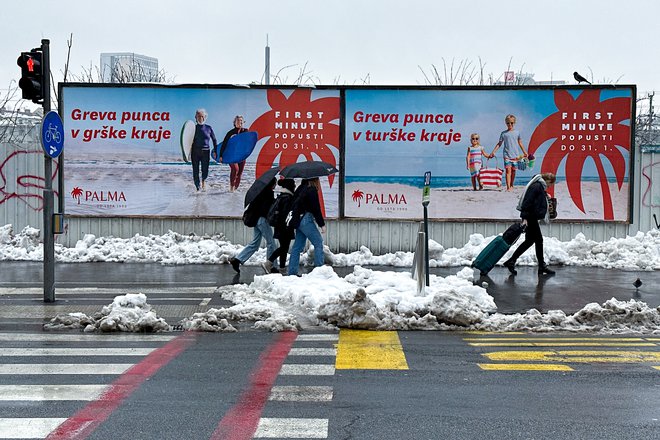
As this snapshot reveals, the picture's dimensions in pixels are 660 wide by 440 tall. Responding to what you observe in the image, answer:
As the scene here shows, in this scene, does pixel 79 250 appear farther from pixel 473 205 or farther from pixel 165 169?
pixel 473 205

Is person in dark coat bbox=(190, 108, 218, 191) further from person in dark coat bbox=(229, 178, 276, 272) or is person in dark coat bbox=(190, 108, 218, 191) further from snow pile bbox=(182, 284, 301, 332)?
snow pile bbox=(182, 284, 301, 332)

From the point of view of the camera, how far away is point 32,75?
11773 mm

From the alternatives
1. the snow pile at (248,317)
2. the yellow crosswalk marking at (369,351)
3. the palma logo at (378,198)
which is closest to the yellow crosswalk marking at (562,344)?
the yellow crosswalk marking at (369,351)

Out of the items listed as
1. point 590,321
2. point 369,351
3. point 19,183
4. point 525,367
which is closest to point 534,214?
point 590,321

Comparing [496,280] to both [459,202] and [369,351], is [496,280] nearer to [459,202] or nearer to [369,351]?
[459,202]

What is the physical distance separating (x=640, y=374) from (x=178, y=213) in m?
12.9

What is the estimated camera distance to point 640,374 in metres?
7.62

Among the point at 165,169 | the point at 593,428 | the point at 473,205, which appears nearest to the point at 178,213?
the point at 165,169

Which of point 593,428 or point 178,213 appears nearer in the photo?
point 593,428

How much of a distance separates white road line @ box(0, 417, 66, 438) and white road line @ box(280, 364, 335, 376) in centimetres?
224

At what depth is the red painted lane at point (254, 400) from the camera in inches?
226

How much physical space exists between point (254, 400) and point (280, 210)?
8.35 m

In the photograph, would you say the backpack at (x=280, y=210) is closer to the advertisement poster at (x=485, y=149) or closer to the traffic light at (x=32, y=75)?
the advertisement poster at (x=485, y=149)

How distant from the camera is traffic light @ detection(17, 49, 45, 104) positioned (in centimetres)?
1173
